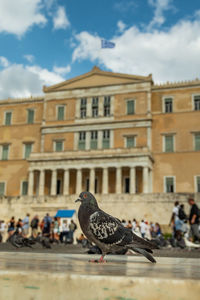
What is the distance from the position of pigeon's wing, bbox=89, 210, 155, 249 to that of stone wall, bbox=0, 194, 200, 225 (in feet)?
86.3

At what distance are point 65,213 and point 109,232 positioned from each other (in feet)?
89.4

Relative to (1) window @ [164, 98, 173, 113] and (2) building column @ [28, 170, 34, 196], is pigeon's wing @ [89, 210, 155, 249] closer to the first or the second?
(2) building column @ [28, 170, 34, 196]

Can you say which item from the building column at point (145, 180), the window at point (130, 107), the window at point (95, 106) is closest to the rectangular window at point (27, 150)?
the window at point (95, 106)

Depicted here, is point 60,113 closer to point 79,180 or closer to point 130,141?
point 130,141

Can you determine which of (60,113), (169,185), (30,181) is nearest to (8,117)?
(60,113)

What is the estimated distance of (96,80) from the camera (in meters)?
43.4

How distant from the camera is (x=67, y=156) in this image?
1528 inches

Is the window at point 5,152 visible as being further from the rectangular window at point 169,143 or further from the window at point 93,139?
the rectangular window at point 169,143

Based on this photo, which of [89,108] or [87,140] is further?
[89,108]

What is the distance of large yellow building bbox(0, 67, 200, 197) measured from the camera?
38094 millimetres

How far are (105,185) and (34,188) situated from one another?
29.0ft

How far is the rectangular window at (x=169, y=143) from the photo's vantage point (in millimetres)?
39812

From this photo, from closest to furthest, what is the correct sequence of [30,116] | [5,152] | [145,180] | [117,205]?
[117,205]
[145,180]
[5,152]
[30,116]

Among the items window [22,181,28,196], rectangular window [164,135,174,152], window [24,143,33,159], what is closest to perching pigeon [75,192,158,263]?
rectangular window [164,135,174,152]
